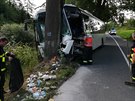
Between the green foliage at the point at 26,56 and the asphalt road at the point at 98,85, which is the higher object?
the green foliage at the point at 26,56

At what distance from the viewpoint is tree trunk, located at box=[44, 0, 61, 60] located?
45.3 ft

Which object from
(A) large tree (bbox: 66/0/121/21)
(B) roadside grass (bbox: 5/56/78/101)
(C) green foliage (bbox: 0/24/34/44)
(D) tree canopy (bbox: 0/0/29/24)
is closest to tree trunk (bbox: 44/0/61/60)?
(B) roadside grass (bbox: 5/56/78/101)

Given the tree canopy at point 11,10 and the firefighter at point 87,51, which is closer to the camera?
the firefighter at point 87,51

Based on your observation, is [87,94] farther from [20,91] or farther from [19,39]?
[19,39]

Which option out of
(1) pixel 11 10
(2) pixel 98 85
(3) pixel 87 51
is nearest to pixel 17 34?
(3) pixel 87 51

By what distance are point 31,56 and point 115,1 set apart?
3334 centimetres

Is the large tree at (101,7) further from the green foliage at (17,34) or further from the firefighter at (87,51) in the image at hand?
the firefighter at (87,51)

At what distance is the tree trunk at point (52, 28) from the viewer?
13.8m

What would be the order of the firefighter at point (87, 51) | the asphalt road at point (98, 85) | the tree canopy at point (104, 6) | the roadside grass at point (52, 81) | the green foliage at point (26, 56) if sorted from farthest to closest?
the tree canopy at point (104, 6), the green foliage at point (26, 56), the firefighter at point (87, 51), the roadside grass at point (52, 81), the asphalt road at point (98, 85)

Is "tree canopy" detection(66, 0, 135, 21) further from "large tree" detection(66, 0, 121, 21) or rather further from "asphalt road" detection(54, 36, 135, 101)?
"asphalt road" detection(54, 36, 135, 101)

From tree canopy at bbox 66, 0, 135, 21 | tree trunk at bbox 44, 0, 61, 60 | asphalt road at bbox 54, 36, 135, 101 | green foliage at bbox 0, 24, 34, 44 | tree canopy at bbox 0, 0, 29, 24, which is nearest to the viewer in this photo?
asphalt road at bbox 54, 36, 135, 101

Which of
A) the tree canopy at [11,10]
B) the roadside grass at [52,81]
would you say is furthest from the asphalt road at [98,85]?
the tree canopy at [11,10]

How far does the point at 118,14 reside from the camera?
49125 millimetres

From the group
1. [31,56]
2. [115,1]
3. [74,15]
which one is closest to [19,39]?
[31,56]
